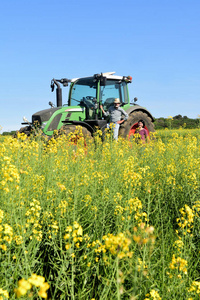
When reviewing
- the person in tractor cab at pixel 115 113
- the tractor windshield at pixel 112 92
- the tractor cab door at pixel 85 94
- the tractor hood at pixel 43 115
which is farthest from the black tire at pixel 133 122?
the tractor hood at pixel 43 115

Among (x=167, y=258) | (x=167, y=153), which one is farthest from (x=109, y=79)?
(x=167, y=258)

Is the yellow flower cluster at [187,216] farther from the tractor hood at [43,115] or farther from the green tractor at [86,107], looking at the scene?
the tractor hood at [43,115]

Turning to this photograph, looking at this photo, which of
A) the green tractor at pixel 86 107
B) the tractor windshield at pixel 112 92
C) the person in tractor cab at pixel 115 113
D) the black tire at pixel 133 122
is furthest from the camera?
the black tire at pixel 133 122

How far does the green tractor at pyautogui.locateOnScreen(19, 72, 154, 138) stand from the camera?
24.1 ft

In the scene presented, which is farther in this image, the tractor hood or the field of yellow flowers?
the tractor hood

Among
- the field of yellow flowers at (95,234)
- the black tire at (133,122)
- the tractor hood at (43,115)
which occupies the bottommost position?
the field of yellow flowers at (95,234)

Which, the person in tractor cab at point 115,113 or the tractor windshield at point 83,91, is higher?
the tractor windshield at point 83,91

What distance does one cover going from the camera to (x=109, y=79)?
8180 millimetres

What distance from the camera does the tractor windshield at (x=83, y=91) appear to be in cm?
773

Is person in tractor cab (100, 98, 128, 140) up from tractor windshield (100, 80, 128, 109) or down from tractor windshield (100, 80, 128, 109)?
down

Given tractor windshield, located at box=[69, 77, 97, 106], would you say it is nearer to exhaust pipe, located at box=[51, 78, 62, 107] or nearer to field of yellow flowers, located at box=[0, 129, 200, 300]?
exhaust pipe, located at box=[51, 78, 62, 107]

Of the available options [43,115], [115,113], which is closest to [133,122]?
[115,113]

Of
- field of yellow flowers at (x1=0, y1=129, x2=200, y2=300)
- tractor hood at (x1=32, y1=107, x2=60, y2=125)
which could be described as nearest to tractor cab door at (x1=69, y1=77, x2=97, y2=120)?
tractor hood at (x1=32, y1=107, x2=60, y2=125)

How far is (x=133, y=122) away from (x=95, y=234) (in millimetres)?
6499
